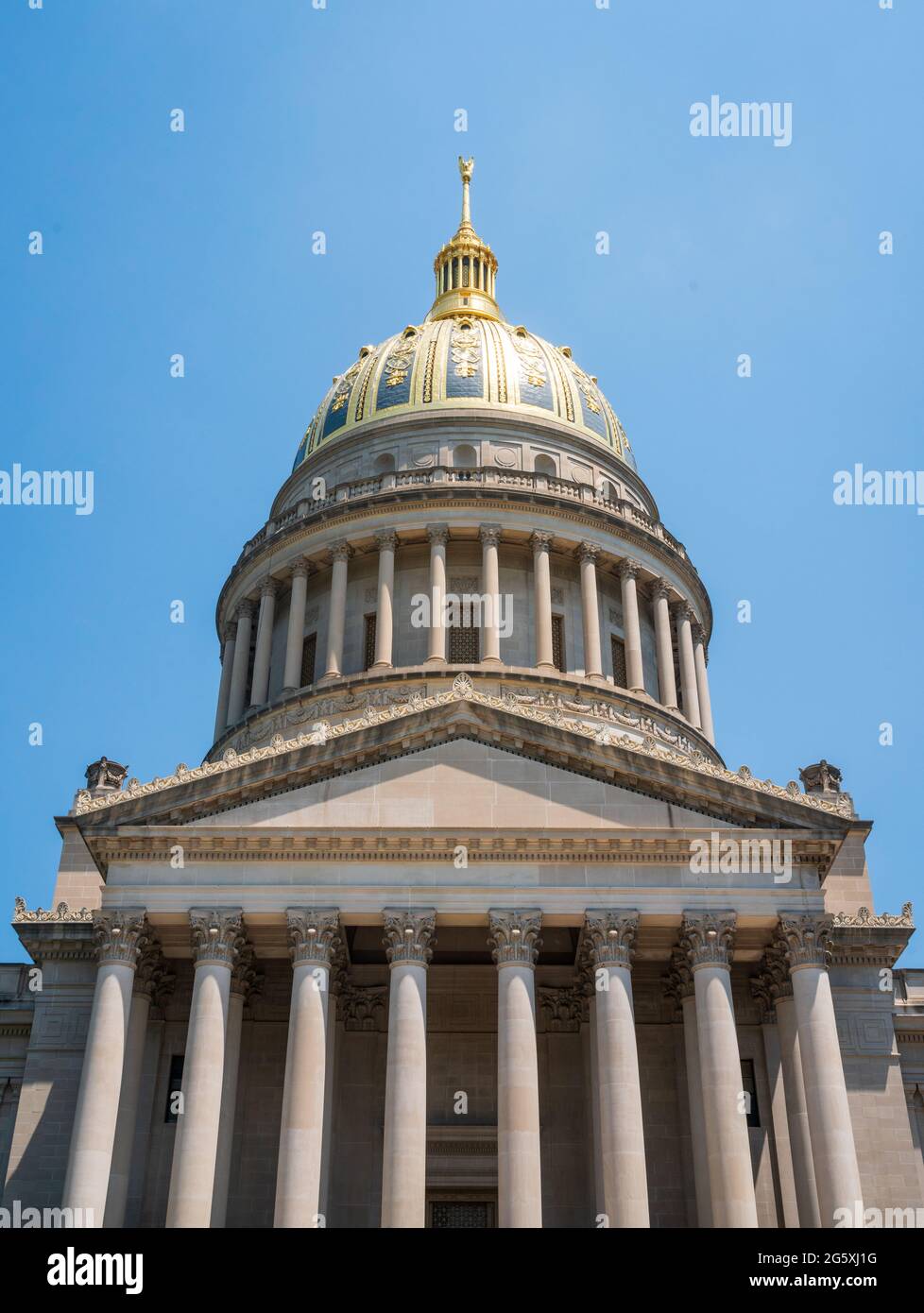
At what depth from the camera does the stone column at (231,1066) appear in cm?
3219

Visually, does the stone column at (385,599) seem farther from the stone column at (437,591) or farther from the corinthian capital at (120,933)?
the corinthian capital at (120,933)

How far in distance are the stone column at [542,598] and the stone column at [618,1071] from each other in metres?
19.5

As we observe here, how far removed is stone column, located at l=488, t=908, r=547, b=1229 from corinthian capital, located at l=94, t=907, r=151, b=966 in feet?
26.2

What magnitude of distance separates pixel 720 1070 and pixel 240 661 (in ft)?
103

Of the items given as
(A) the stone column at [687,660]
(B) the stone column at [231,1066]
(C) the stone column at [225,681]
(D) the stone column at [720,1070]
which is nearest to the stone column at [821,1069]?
(D) the stone column at [720,1070]

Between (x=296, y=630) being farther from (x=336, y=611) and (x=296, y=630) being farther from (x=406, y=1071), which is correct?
(x=406, y=1071)

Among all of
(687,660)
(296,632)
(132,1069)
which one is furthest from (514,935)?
(687,660)

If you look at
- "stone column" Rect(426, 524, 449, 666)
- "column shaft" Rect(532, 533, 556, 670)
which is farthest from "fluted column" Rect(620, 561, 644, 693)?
"stone column" Rect(426, 524, 449, 666)

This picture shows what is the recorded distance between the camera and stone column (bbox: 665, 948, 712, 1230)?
32.1 m

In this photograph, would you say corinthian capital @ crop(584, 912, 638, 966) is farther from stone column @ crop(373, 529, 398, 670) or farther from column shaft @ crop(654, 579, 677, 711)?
column shaft @ crop(654, 579, 677, 711)

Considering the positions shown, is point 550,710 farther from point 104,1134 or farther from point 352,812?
point 104,1134
